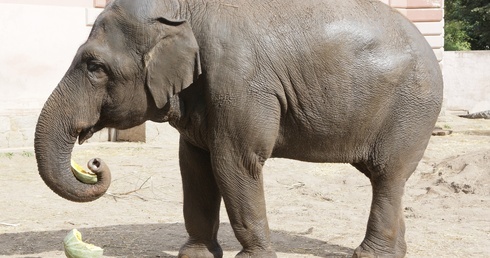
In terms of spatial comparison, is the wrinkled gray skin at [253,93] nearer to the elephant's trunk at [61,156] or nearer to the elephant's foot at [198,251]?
the elephant's trunk at [61,156]

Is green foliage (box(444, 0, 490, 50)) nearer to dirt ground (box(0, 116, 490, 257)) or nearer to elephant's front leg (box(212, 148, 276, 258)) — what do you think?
dirt ground (box(0, 116, 490, 257))

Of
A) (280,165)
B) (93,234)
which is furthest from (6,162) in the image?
(93,234)

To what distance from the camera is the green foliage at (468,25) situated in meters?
30.9

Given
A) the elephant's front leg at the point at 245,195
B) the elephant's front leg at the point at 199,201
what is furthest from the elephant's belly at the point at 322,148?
the elephant's front leg at the point at 199,201

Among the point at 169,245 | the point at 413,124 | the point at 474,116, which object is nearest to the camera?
the point at 413,124

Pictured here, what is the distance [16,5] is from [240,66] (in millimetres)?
7409

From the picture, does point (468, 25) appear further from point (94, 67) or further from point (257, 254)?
point (94, 67)

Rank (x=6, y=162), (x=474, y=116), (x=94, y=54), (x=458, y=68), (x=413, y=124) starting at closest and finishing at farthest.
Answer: (x=94, y=54)
(x=413, y=124)
(x=6, y=162)
(x=474, y=116)
(x=458, y=68)

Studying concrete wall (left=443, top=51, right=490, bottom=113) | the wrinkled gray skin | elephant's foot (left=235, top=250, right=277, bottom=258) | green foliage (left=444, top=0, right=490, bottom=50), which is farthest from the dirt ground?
green foliage (left=444, top=0, right=490, bottom=50)

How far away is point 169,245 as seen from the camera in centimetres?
717

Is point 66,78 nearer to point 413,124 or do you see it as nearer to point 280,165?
point 413,124

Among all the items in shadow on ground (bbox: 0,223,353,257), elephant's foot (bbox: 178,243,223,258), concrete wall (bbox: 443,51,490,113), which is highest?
elephant's foot (bbox: 178,243,223,258)

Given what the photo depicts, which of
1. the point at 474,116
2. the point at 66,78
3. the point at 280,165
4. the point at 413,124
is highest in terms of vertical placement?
the point at 66,78

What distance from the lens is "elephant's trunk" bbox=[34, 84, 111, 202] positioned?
219 inches
